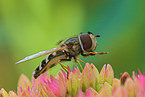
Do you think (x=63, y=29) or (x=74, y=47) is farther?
(x=63, y=29)

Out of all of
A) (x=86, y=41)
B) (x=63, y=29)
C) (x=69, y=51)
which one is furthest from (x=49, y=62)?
(x=63, y=29)

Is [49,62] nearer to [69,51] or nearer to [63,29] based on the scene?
[69,51]

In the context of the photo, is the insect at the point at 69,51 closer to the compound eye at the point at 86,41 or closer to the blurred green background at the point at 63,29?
the compound eye at the point at 86,41

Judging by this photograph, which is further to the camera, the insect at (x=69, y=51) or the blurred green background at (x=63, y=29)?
the blurred green background at (x=63, y=29)

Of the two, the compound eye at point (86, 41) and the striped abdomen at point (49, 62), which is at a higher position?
the compound eye at point (86, 41)

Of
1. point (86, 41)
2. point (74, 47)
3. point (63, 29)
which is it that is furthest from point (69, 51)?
point (63, 29)

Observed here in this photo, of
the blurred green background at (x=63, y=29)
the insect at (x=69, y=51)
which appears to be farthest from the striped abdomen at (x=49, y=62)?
the blurred green background at (x=63, y=29)

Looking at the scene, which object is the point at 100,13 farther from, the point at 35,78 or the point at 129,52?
the point at 35,78
